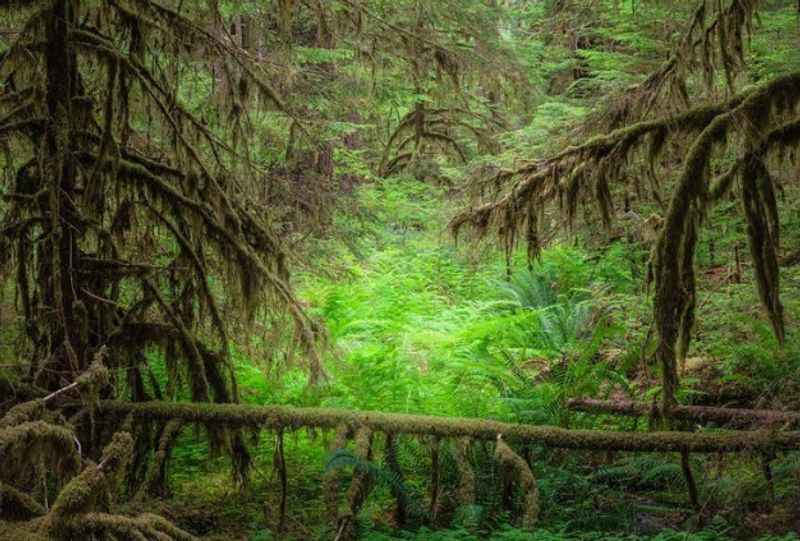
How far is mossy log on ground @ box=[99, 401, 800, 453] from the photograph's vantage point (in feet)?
14.9

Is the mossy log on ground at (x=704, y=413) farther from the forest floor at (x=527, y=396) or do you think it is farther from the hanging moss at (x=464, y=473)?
the hanging moss at (x=464, y=473)

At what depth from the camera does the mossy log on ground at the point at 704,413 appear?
5383mm

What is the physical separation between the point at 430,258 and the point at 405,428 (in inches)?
377

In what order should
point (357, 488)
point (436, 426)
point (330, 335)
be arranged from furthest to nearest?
point (330, 335) < point (436, 426) < point (357, 488)

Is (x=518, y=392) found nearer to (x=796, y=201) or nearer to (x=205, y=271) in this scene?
(x=205, y=271)

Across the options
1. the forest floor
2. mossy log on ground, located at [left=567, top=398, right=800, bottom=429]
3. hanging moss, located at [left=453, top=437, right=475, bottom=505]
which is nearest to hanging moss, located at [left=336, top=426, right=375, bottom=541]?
the forest floor

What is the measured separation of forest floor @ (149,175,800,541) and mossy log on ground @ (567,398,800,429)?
5.1 inches

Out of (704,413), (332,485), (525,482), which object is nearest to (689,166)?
(525,482)

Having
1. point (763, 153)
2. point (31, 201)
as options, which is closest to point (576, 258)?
point (763, 153)

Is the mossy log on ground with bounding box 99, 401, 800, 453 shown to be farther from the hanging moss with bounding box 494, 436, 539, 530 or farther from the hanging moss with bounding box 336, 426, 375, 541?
the hanging moss with bounding box 494, 436, 539, 530

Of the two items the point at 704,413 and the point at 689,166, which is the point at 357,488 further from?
the point at 704,413

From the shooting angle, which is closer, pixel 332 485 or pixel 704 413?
pixel 332 485

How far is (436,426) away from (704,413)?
7.84 ft

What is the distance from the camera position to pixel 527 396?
6145 mm
